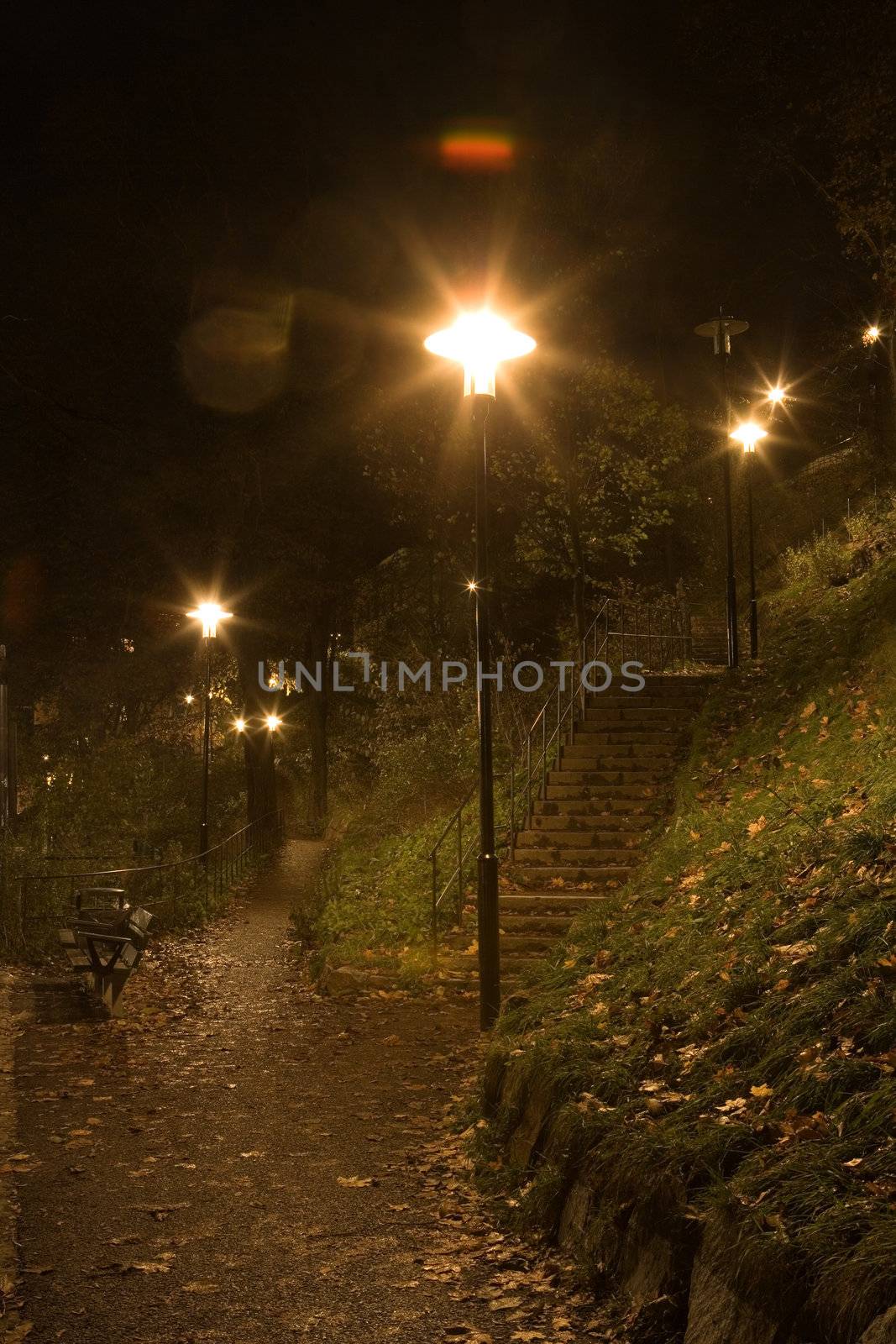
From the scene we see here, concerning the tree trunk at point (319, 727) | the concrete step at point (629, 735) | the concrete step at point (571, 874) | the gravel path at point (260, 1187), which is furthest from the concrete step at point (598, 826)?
the tree trunk at point (319, 727)

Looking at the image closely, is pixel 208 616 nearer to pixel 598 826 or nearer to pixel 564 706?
pixel 564 706

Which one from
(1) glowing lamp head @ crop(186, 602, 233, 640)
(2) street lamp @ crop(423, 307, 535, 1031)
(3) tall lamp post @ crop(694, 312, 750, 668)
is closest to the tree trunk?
(1) glowing lamp head @ crop(186, 602, 233, 640)

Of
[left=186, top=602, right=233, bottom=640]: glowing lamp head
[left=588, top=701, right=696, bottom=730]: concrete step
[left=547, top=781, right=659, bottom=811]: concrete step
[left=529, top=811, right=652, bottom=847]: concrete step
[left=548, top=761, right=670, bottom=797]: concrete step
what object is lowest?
[left=529, top=811, right=652, bottom=847]: concrete step

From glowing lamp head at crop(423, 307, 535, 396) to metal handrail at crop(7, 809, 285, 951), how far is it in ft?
25.6

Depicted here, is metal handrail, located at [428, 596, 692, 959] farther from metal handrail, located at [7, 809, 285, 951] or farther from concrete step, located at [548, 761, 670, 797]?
metal handrail, located at [7, 809, 285, 951]

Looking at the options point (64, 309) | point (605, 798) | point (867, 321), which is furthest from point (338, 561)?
point (605, 798)

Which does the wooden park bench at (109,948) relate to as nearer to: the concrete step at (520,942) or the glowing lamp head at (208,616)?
the concrete step at (520,942)

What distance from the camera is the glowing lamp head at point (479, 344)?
8.24 meters

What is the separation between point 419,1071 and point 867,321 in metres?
22.1

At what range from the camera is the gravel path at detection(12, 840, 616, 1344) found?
14.7ft

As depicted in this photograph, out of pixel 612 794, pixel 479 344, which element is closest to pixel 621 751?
pixel 612 794

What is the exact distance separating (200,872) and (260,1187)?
14560 mm

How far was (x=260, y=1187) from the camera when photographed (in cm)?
600

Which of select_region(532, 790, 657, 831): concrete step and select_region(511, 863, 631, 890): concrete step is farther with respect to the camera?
select_region(532, 790, 657, 831): concrete step
